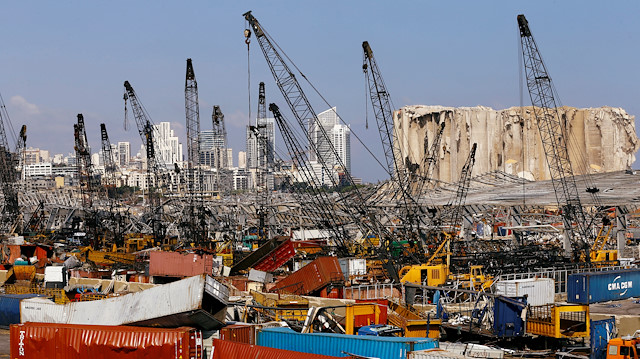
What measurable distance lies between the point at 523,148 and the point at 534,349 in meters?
172

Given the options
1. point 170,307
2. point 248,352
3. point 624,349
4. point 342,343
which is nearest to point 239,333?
point 170,307

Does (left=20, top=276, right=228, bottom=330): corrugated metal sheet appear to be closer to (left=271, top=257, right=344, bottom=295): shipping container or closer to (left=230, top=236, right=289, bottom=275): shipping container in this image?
(left=271, top=257, right=344, bottom=295): shipping container

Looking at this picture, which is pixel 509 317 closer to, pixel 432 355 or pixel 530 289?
pixel 530 289

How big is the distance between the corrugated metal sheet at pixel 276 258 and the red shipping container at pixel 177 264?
7.13 meters

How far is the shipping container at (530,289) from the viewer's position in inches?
1465

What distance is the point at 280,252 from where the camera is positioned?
2413 inches

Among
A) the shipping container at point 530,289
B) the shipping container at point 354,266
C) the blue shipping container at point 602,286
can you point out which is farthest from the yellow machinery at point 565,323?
the shipping container at point 354,266

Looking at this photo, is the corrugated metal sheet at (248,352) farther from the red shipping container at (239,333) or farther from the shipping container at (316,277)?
the shipping container at (316,277)

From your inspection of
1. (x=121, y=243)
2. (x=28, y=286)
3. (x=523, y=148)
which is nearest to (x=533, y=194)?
(x=121, y=243)

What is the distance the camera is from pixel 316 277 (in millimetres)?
45312

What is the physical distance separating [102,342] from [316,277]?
19653mm

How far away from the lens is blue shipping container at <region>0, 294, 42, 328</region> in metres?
37.9

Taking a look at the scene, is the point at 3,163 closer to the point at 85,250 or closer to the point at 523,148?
the point at 85,250

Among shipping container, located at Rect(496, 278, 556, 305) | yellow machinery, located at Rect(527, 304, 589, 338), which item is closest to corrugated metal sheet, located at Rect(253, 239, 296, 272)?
shipping container, located at Rect(496, 278, 556, 305)
